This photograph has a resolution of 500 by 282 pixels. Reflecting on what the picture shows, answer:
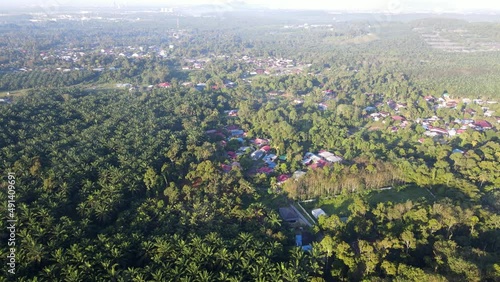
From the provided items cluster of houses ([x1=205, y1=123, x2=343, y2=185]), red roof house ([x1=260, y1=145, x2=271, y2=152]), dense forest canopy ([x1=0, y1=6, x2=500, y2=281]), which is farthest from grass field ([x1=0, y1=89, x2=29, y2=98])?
red roof house ([x1=260, y1=145, x2=271, y2=152])

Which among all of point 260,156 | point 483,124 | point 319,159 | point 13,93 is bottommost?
point 260,156

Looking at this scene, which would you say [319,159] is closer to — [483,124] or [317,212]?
[317,212]

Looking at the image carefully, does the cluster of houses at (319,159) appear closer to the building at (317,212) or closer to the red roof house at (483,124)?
the building at (317,212)

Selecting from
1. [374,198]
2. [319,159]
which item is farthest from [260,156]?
[374,198]

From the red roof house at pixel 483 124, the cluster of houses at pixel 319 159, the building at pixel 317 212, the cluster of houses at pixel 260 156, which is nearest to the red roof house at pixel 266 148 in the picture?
the cluster of houses at pixel 260 156

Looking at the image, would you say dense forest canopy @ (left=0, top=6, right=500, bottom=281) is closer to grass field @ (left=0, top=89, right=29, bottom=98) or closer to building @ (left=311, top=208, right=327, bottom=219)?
building @ (left=311, top=208, right=327, bottom=219)

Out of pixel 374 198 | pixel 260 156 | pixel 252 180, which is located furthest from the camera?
pixel 260 156

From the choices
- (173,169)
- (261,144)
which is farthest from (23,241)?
(261,144)
